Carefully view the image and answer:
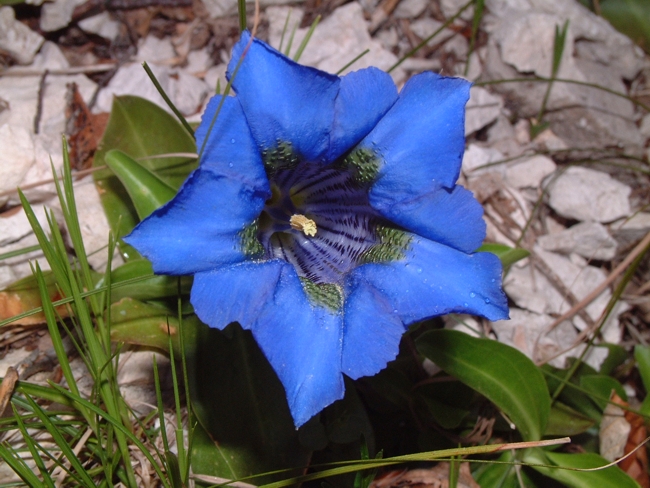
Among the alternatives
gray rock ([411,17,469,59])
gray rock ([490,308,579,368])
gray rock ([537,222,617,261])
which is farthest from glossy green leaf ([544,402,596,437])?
gray rock ([411,17,469,59])

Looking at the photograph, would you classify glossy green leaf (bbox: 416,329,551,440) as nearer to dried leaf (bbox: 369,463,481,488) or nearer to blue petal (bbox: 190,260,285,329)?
dried leaf (bbox: 369,463,481,488)

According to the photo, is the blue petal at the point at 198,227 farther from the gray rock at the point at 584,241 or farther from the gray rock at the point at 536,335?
the gray rock at the point at 584,241

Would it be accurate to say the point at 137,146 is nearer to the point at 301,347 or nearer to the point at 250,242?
the point at 250,242

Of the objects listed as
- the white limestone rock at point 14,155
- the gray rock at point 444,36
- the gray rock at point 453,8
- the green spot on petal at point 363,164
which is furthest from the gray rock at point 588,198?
the white limestone rock at point 14,155

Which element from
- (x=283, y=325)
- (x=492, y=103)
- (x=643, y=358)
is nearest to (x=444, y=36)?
(x=492, y=103)

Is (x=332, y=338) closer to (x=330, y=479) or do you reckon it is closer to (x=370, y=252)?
(x=370, y=252)
